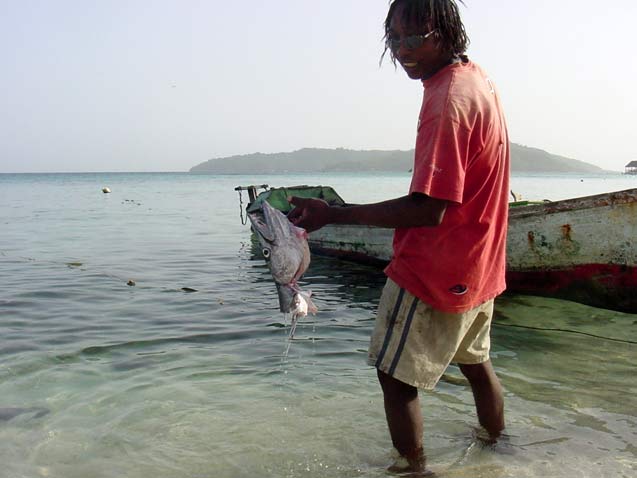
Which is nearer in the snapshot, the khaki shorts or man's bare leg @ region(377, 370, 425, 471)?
the khaki shorts

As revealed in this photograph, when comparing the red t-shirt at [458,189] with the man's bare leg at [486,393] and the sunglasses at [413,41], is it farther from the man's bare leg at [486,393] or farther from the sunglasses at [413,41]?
the man's bare leg at [486,393]

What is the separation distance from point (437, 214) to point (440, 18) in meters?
0.85

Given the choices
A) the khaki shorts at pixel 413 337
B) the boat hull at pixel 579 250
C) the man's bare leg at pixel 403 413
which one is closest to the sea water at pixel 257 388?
the boat hull at pixel 579 250

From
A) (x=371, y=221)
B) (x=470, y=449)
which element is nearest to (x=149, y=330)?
(x=470, y=449)

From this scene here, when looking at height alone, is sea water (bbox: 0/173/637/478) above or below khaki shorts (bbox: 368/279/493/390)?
below

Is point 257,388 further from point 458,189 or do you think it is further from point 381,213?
point 458,189

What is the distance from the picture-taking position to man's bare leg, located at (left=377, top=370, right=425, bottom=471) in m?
2.94

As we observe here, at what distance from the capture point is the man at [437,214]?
2521 mm

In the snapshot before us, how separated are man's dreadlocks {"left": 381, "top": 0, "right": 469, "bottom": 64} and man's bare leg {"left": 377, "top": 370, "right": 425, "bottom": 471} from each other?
4.96ft

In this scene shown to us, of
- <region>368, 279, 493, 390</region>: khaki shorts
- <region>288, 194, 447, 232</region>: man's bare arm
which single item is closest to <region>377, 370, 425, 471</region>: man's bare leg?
<region>368, 279, 493, 390</region>: khaki shorts

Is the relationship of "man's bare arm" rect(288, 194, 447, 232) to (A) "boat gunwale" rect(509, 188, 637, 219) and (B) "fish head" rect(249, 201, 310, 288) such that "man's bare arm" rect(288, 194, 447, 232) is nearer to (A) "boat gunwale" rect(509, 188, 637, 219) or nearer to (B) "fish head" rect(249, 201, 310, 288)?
(B) "fish head" rect(249, 201, 310, 288)

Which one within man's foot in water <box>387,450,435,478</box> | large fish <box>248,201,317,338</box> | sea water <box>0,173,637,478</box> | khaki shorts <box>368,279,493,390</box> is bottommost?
sea water <box>0,173,637,478</box>

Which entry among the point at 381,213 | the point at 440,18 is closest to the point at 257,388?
the point at 381,213

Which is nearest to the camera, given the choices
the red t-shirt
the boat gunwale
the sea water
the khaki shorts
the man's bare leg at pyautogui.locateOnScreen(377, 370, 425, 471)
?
the red t-shirt
